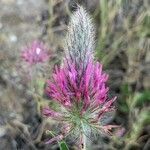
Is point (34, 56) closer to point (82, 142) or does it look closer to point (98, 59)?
point (98, 59)

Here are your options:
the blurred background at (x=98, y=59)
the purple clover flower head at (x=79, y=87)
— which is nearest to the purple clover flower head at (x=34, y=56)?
the blurred background at (x=98, y=59)

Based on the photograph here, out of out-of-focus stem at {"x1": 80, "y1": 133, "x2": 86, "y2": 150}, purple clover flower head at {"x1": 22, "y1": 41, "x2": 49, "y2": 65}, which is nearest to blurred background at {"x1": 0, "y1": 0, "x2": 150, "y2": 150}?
purple clover flower head at {"x1": 22, "y1": 41, "x2": 49, "y2": 65}

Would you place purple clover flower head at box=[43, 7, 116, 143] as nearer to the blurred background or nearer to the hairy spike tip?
the hairy spike tip

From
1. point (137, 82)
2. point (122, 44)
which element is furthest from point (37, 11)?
point (137, 82)

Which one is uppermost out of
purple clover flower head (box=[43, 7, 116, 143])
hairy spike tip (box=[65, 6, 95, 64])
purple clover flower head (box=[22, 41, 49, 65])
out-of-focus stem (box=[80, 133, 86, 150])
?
purple clover flower head (box=[22, 41, 49, 65])

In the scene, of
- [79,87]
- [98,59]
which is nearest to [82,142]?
[79,87]
